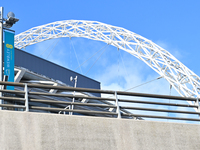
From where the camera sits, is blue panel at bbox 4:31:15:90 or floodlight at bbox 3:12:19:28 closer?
floodlight at bbox 3:12:19:28

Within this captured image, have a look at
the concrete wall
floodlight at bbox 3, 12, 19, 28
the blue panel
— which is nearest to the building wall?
the blue panel

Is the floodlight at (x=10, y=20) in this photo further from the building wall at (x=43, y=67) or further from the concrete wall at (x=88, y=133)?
the building wall at (x=43, y=67)

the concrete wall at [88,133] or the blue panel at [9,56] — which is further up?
the blue panel at [9,56]

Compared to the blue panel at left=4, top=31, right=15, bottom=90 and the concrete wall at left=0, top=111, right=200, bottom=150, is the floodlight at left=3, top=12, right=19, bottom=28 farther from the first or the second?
the concrete wall at left=0, top=111, right=200, bottom=150

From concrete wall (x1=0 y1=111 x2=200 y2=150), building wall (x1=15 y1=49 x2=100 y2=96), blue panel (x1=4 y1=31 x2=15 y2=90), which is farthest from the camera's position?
building wall (x1=15 y1=49 x2=100 y2=96)

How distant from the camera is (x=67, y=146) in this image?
7043 mm

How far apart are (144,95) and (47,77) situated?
27869mm

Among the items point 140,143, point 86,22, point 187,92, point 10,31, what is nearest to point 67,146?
point 140,143

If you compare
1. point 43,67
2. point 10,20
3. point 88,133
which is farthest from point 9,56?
point 43,67

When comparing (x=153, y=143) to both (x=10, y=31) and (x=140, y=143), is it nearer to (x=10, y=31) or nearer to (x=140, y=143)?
(x=140, y=143)

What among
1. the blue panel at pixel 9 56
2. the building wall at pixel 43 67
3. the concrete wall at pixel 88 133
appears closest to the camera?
the concrete wall at pixel 88 133

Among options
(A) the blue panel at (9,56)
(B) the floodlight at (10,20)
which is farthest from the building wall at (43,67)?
(B) the floodlight at (10,20)

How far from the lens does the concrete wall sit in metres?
6.77

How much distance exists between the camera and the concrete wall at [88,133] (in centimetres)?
677
